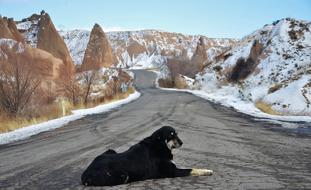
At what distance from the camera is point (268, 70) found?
36469 millimetres

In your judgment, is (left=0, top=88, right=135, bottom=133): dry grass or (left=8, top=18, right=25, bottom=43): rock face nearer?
(left=0, top=88, right=135, bottom=133): dry grass

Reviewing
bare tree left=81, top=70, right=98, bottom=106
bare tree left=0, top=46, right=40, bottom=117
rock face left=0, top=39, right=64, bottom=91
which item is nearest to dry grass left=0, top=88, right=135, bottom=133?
bare tree left=0, top=46, right=40, bottom=117

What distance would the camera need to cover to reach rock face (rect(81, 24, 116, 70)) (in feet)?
298

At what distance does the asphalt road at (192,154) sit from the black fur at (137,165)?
160mm

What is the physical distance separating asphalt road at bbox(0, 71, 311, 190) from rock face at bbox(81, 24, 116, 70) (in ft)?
243

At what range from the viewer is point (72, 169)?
8.48 m

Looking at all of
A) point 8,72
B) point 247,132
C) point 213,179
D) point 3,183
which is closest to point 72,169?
point 3,183

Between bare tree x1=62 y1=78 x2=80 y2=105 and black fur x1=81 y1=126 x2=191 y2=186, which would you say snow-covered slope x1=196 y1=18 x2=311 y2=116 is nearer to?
bare tree x1=62 y1=78 x2=80 y2=105

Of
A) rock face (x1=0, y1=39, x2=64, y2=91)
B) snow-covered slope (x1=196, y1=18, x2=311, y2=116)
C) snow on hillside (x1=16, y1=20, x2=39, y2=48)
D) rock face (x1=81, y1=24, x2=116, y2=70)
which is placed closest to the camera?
snow-covered slope (x1=196, y1=18, x2=311, y2=116)

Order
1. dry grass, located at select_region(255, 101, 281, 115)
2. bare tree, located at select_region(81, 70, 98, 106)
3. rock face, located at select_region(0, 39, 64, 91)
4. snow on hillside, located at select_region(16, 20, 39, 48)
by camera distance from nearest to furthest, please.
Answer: dry grass, located at select_region(255, 101, 281, 115)
bare tree, located at select_region(81, 70, 98, 106)
rock face, located at select_region(0, 39, 64, 91)
snow on hillside, located at select_region(16, 20, 39, 48)

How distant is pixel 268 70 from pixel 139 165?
3124 cm

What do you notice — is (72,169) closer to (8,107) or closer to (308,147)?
(308,147)

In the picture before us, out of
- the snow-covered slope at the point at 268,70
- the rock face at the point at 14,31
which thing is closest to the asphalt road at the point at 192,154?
the snow-covered slope at the point at 268,70

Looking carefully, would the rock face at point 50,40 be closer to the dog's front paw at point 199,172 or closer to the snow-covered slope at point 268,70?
the snow-covered slope at point 268,70
